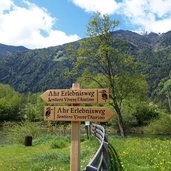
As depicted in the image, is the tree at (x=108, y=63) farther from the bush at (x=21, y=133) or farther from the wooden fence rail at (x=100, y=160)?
the wooden fence rail at (x=100, y=160)

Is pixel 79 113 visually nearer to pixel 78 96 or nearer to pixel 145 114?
pixel 78 96

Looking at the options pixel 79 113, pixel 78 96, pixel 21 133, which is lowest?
pixel 21 133

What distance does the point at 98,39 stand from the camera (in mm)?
42938

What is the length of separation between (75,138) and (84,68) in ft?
109

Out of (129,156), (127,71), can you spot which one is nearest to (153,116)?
(127,71)

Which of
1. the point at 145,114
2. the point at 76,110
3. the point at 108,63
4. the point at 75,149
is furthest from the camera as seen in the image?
the point at 145,114

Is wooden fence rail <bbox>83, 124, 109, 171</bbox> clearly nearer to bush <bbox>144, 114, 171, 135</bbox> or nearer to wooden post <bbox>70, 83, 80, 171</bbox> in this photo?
wooden post <bbox>70, 83, 80, 171</bbox>

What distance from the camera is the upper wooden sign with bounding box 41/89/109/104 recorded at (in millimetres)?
11102

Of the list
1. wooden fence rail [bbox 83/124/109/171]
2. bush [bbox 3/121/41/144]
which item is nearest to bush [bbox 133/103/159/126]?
bush [bbox 3/121/41/144]

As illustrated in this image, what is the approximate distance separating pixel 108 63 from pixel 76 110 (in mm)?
32130

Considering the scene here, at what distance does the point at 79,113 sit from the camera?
36.6 feet

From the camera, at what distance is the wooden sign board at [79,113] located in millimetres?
10883

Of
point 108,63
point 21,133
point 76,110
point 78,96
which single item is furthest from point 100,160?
point 108,63

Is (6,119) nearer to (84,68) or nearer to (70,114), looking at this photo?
(84,68)
